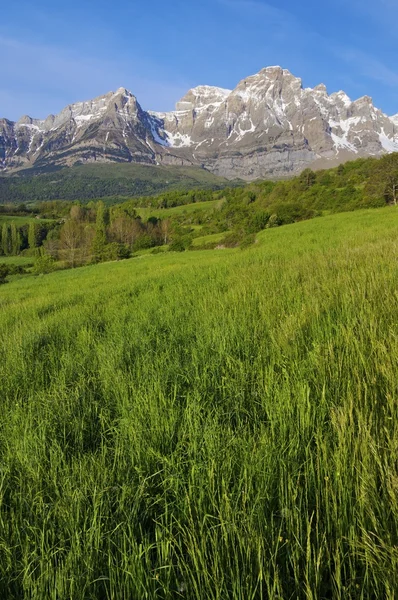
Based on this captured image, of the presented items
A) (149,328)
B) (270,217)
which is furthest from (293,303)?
(270,217)

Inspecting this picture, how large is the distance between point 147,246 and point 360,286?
107316 mm

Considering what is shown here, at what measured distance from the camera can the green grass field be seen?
4.15 feet

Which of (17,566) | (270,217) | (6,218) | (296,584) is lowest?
(17,566)

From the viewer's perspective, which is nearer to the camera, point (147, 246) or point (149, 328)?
point (149, 328)

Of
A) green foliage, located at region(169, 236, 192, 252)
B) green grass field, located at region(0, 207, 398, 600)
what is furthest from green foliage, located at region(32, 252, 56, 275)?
green grass field, located at region(0, 207, 398, 600)

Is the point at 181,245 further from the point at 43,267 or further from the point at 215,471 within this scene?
the point at 215,471

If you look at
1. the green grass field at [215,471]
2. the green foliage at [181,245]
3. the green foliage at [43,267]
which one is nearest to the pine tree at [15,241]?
the green foliage at [43,267]

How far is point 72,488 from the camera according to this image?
1774 millimetres

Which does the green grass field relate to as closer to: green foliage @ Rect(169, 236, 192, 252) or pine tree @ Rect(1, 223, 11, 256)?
green foliage @ Rect(169, 236, 192, 252)

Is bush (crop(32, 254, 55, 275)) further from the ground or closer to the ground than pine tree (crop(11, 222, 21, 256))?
closer to the ground

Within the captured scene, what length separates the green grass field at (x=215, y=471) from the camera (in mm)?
1264

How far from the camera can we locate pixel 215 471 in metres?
1.67

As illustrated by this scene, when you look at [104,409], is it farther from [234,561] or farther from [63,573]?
[234,561]

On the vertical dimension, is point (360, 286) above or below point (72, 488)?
above
